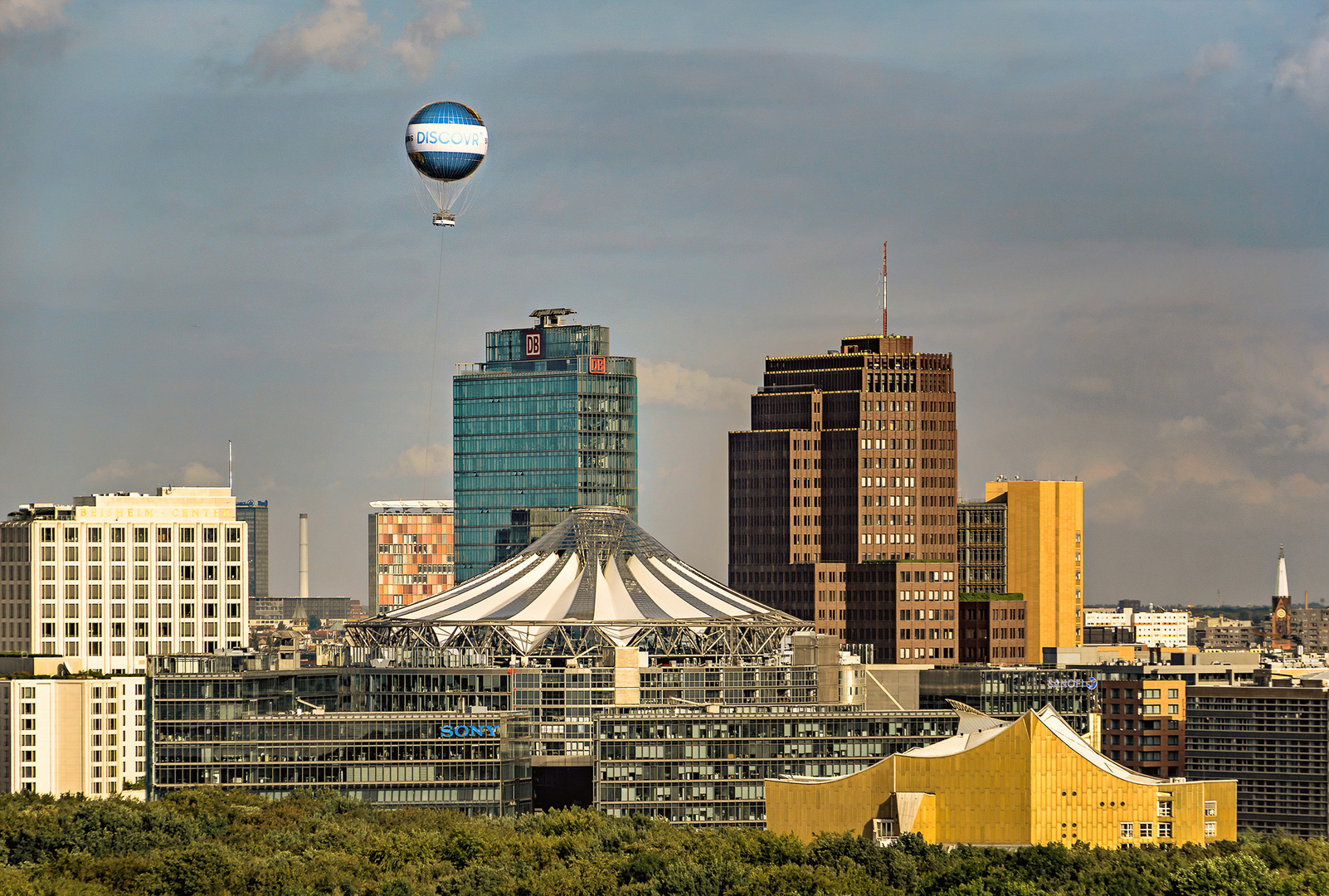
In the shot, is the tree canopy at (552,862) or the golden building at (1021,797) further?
the golden building at (1021,797)

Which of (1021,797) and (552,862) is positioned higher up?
(1021,797)

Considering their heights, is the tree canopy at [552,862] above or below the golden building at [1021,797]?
below

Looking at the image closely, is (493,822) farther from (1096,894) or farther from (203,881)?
(1096,894)

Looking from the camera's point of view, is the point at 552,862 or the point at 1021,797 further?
the point at 552,862

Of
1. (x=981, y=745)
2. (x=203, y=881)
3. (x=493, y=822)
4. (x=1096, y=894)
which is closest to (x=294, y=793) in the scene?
(x=493, y=822)
